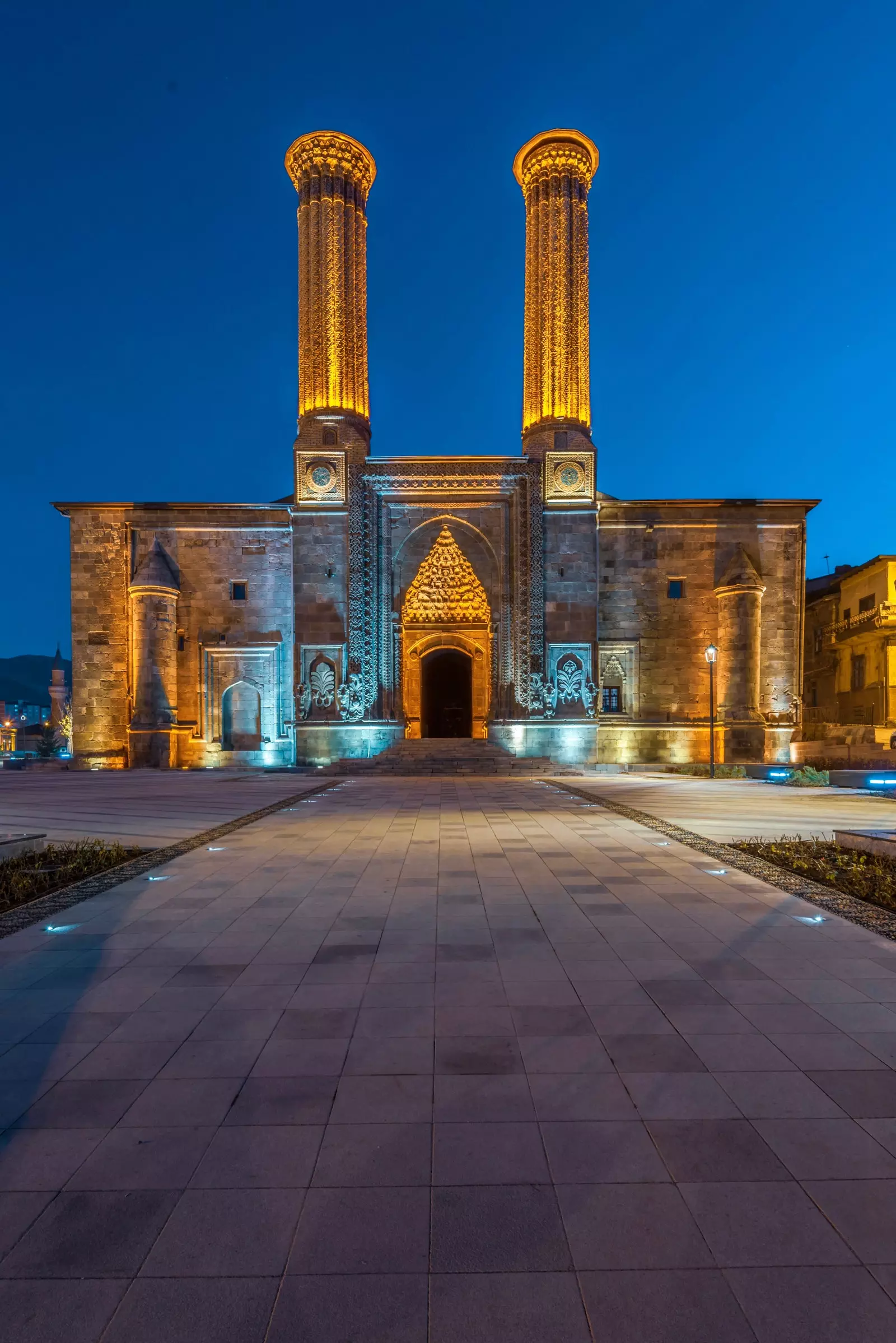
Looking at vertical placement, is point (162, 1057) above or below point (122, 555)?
below

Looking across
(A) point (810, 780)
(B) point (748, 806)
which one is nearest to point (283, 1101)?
(B) point (748, 806)

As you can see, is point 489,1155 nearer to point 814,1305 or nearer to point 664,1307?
point 664,1307

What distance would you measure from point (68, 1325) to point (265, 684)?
962 inches

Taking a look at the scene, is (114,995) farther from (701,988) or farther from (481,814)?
(481,814)

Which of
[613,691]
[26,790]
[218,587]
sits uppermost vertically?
[218,587]

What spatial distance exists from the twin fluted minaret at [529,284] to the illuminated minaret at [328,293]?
0.03 meters

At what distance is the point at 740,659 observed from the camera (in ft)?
79.8

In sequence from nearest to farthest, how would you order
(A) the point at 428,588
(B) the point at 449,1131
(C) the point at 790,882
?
(B) the point at 449,1131 < (C) the point at 790,882 < (A) the point at 428,588

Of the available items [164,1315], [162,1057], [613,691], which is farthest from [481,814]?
[613,691]

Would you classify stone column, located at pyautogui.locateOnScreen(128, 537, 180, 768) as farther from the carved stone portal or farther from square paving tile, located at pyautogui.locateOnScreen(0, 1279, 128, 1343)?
square paving tile, located at pyautogui.locateOnScreen(0, 1279, 128, 1343)

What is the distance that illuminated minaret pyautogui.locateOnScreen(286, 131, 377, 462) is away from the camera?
84.1 ft

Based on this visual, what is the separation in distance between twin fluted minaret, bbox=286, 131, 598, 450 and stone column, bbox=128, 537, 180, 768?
7.72m

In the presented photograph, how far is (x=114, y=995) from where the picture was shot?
3.91 metres

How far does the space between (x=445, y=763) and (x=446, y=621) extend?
247 inches
